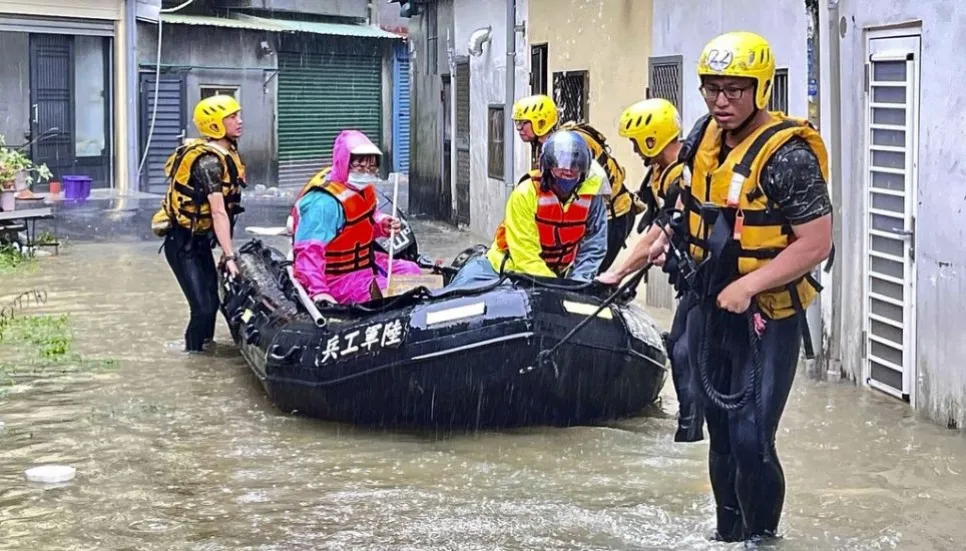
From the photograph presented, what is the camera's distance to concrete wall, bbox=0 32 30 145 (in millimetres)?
21297

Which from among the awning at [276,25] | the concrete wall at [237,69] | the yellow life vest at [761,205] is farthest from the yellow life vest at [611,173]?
the awning at [276,25]

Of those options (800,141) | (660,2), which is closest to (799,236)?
(800,141)

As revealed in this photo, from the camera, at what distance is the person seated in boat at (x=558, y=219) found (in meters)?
7.65

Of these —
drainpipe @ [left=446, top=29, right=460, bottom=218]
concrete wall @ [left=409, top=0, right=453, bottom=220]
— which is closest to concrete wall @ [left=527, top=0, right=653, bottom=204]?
drainpipe @ [left=446, top=29, right=460, bottom=218]

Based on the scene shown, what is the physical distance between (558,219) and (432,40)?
13136 millimetres

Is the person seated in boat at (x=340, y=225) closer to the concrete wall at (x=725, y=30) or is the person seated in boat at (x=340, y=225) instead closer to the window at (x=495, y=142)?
the concrete wall at (x=725, y=30)

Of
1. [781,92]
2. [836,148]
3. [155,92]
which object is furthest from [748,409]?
[155,92]

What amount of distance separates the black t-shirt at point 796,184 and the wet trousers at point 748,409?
1.27 ft

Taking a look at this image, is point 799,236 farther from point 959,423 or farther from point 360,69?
point 360,69

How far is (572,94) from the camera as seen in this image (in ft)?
46.4

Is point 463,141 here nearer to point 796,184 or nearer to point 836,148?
point 836,148

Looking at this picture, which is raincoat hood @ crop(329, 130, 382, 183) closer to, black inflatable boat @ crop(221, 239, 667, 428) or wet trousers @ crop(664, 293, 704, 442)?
black inflatable boat @ crop(221, 239, 667, 428)

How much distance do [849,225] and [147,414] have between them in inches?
165

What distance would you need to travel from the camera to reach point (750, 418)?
5008 millimetres
